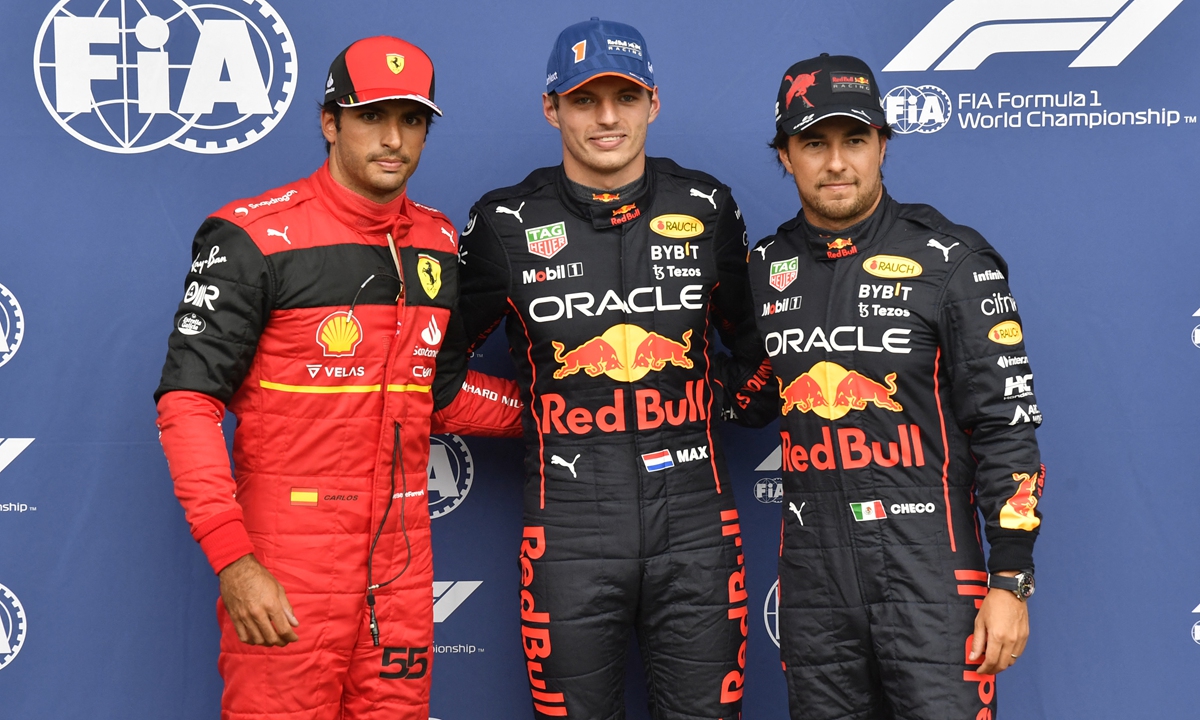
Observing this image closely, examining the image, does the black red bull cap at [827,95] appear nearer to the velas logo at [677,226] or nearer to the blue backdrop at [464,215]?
the velas logo at [677,226]

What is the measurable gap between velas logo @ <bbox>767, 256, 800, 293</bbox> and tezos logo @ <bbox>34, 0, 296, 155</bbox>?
143 centimetres

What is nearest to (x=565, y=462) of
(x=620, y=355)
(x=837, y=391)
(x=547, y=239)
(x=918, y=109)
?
(x=620, y=355)

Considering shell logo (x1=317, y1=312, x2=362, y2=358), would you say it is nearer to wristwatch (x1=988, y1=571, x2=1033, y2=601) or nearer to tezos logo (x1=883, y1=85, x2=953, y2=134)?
wristwatch (x1=988, y1=571, x2=1033, y2=601)

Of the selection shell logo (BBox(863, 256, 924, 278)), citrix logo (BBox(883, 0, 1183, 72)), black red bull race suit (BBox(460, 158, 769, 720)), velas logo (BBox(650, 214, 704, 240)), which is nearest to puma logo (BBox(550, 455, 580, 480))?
black red bull race suit (BBox(460, 158, 769, 720))

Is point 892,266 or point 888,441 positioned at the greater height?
point 892,266

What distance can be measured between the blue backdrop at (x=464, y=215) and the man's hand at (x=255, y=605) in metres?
0.87

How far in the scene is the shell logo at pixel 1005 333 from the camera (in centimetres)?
197

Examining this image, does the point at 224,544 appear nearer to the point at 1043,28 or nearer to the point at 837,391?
the point at 837,391

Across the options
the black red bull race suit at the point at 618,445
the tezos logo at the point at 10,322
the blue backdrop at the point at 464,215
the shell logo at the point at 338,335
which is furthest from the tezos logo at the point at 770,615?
the tezos logo at the point at 10,322

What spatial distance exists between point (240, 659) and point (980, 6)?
2.47 m

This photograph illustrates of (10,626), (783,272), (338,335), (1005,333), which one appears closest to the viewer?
(1005,333)

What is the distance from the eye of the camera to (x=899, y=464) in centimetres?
204

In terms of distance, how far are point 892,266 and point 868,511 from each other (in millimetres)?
511

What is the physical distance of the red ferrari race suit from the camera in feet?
6.55
